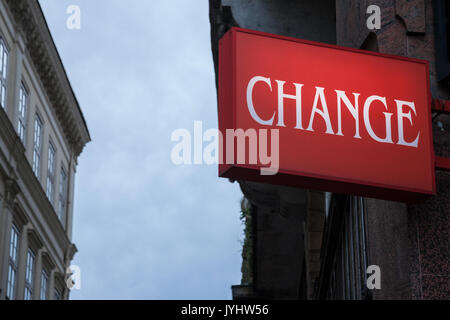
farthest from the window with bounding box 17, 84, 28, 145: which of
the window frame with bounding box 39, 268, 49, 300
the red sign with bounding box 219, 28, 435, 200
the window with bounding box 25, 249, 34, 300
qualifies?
the red sign with bounding box 219, 28, 435, 200

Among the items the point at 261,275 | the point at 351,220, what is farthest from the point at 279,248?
the point at 351,220

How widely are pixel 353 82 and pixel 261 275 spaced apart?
19.2 meters

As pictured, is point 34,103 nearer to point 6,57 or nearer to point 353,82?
point 6,57

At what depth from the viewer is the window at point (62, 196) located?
4726 cm

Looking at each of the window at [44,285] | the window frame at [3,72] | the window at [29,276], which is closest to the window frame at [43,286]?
the window at [44,285]

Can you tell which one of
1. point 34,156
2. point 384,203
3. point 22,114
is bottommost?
point 384,203

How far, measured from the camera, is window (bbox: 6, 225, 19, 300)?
121 ft

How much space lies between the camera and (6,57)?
37781 millimetres

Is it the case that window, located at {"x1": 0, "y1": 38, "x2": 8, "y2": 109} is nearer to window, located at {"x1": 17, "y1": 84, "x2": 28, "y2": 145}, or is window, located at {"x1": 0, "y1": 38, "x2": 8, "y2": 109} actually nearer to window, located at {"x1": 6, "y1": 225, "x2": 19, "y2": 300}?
window, located at {"x1": 17, "y1": 84, "x2": 28, "y2": 145}

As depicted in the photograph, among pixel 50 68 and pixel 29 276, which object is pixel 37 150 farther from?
pixel 29 276

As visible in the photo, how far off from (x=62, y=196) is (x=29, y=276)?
26.4 feet

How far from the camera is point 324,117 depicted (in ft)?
26.9

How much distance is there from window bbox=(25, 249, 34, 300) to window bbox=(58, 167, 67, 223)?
20.0ft

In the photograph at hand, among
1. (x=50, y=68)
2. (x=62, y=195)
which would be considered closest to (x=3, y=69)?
(x=50, y=68)
